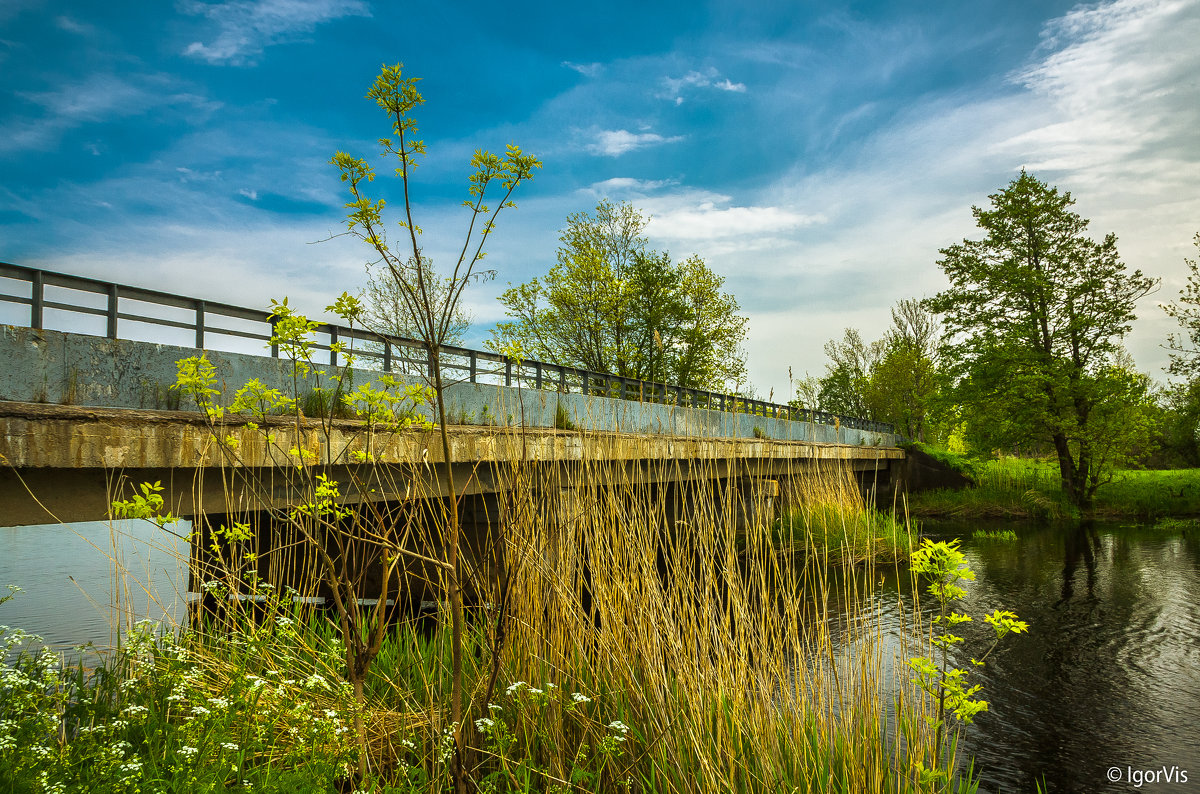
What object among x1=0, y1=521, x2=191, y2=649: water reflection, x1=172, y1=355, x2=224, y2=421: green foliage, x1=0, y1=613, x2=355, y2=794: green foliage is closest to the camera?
x1=0, y1=613, x2=355, y2=794: green foliage

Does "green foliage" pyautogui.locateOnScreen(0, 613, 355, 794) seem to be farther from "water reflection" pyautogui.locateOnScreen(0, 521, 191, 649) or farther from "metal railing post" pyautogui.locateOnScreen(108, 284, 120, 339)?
"metal railing post" pyautogui.locateOnScreen(108, 284, 120, 339)

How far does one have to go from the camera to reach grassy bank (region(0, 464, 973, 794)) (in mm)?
2754

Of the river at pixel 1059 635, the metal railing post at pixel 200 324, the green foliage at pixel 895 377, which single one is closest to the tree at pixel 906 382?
the green foliage at pixel 895 377

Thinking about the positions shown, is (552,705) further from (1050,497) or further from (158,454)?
(1050,497)

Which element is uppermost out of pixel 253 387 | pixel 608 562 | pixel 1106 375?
pixel 1106 375

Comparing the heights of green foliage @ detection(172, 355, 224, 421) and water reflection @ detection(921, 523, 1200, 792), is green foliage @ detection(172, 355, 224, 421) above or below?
above

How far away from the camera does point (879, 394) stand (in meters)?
39.0

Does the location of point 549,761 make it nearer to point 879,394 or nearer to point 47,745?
point 47,745

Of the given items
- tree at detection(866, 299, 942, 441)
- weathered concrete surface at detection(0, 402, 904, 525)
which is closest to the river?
weathered concrete surface at detection(0, 402, 904, 525)

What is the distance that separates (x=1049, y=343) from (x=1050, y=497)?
15.5 feet

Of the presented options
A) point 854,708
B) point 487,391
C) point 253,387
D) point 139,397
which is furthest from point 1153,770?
point 139,397

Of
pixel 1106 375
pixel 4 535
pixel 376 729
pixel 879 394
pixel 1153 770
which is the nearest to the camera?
pixel 376 729

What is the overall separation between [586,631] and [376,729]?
1026mm

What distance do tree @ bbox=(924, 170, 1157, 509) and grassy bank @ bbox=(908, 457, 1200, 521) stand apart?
2.11 ft
